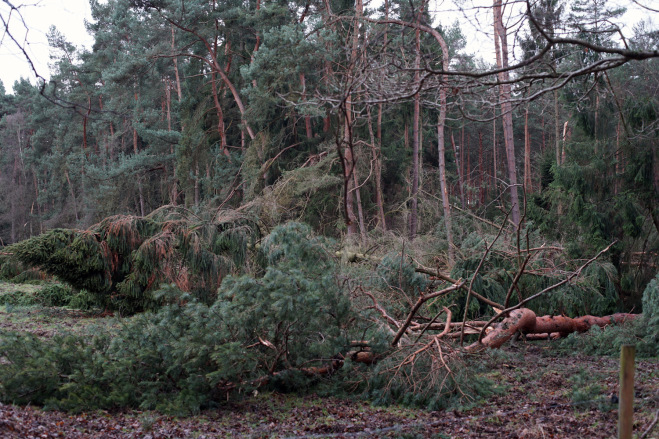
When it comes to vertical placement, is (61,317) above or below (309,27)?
below

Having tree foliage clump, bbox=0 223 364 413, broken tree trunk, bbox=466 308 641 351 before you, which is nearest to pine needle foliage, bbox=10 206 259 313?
tree foliage clump, bbox=0 223 364 413

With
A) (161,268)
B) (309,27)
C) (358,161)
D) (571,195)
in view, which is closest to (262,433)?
(161,268)

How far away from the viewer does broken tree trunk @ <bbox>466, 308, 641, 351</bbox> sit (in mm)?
7184

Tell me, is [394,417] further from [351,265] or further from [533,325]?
[351,265]

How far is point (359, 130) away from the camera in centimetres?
2070

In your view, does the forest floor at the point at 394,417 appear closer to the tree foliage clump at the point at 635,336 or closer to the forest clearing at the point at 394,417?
the forest clearing at the point at 394,417

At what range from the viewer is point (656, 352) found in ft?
Result: 22.4

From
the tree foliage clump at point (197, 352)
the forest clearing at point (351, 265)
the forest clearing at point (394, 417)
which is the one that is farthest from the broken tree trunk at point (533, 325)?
the tree foliage clump at point (197, 352)

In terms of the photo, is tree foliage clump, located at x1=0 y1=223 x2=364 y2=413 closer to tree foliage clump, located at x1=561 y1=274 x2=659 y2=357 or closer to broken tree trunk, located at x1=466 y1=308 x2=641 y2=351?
broken tree trunk, located at x1=466 y1=308 x2=641 y2=351

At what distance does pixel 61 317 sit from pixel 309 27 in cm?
1168

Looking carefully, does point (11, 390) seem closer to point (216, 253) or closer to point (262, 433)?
point (262, 433)

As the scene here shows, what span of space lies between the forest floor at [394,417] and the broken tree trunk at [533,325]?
956 mm

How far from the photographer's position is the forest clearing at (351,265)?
480 cm

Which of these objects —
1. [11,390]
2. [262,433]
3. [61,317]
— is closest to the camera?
[262,433]
